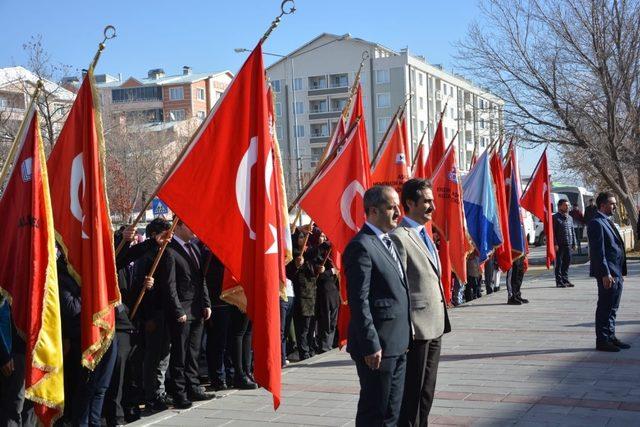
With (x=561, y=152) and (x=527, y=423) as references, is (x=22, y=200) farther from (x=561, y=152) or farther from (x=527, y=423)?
(x=561, y=152)

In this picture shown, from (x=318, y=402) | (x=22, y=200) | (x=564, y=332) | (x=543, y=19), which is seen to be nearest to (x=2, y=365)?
(x=22, y=200)

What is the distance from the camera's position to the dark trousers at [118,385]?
267 inches

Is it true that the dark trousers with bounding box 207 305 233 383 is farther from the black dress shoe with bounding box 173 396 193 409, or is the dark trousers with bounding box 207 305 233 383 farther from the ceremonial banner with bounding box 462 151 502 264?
the ceremonial banner with bounding box 462 151 502 264

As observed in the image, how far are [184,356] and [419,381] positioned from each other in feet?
9.64

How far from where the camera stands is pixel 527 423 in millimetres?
6742

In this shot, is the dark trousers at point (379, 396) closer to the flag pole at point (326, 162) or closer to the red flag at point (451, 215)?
the flag pole at point (326, 162)

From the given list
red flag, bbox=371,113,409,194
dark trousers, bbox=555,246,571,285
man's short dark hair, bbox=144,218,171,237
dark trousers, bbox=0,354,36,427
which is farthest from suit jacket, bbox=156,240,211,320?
dark trousers, bbox=555,246,571,285

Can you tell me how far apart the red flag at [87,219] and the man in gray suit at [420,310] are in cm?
223

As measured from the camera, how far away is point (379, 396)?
5.12 m

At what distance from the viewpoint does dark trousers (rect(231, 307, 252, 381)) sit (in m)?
8.76

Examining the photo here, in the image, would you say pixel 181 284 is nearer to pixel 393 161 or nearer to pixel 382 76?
pixel 393 161

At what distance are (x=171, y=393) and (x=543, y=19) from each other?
2248 cm

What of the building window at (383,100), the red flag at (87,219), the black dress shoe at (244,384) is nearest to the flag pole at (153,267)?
the red flag at (87,219)

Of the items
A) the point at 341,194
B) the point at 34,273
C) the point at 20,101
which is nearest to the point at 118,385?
the point at 34,273
